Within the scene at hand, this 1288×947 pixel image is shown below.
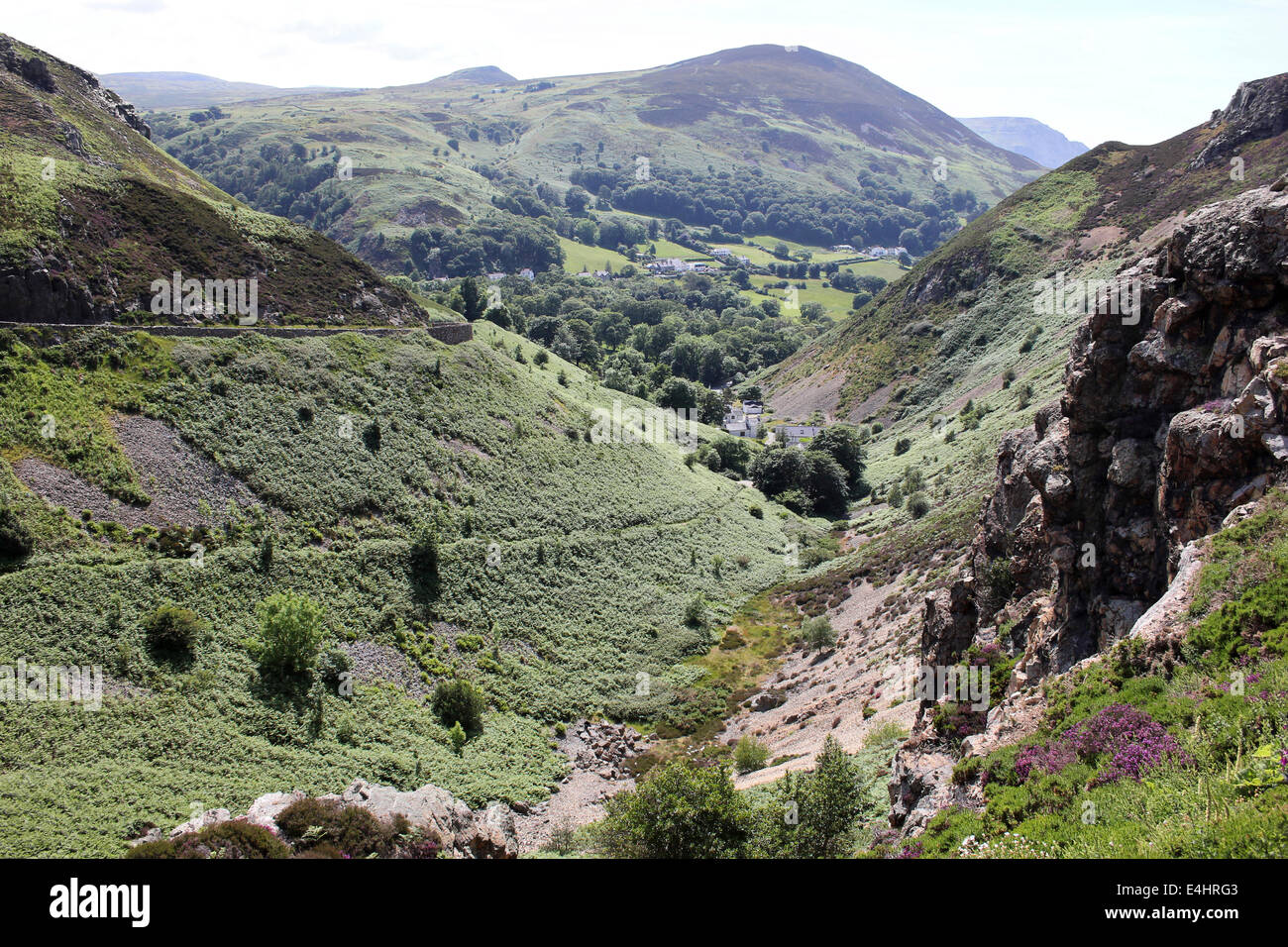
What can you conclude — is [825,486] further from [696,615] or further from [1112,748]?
[1112,748]

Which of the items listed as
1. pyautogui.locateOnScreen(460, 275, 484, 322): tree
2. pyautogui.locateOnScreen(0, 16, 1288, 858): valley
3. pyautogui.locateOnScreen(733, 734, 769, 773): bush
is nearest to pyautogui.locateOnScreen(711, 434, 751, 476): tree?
pyautogui.locateOnScreen(0, 16, 1288, 858): valley

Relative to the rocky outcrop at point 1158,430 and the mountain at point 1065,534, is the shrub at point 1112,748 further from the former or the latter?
the rocky outcrop at point 1158,430

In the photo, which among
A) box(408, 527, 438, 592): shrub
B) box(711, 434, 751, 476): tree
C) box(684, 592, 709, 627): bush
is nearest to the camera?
box(408, 527, 438, 592): shrub

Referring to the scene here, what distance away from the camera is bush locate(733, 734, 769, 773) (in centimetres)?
3702

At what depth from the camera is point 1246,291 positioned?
21000 mm

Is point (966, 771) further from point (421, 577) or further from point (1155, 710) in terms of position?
point (421, 577)

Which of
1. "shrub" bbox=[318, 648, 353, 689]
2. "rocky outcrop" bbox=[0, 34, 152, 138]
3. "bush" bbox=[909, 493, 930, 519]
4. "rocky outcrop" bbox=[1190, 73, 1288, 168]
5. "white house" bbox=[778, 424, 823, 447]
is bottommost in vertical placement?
"shrub" bbox=[318, 648, 353, 689]

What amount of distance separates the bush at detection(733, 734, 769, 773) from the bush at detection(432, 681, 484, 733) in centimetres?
1371

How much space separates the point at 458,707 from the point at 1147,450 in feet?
108

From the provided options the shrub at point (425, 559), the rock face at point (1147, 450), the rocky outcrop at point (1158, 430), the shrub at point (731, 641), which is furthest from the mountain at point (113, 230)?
the rocky outcrop at point (1158, 430)

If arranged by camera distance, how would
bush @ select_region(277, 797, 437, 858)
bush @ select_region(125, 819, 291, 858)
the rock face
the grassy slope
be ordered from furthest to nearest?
1. the grassy slope
2. bush @ select_region(277, 797, 437, 858)
3. the rock face
4. bush @ select_region(125, 819, 291, 858)

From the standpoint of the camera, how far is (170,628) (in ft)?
110

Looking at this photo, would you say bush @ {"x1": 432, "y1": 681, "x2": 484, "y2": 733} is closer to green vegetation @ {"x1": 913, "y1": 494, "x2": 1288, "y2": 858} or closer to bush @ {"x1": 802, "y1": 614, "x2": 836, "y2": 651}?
bush @ {"x1": 802, "y1": 614, "x2": 836, "y2": 651}

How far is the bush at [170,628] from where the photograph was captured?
33281mm
